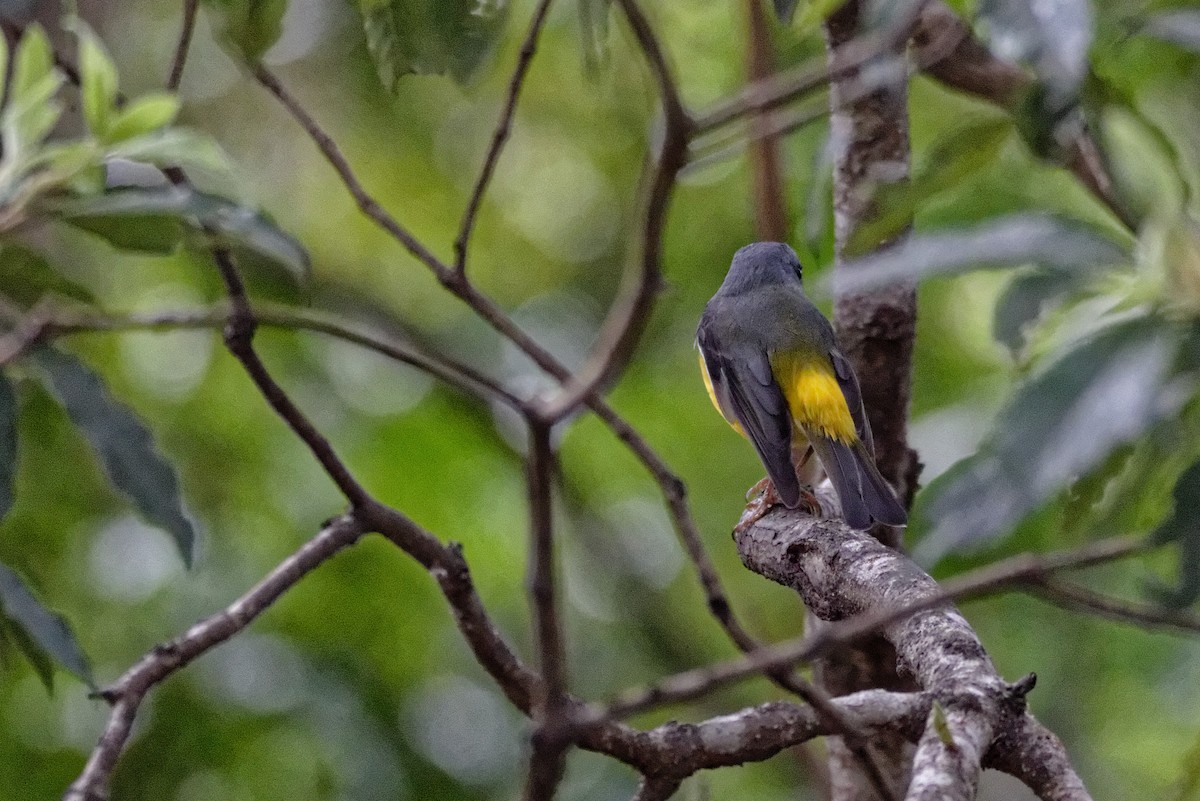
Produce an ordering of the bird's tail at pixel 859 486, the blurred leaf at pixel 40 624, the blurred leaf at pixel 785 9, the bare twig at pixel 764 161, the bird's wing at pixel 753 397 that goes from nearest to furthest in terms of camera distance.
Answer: the blurred leaf at pixel 40 624
the blurred leaf at pixel 785 9
the bird's tail at pixel 859 486
the bird's wing at pixel 753 397
the bare twig at pixel 764 161

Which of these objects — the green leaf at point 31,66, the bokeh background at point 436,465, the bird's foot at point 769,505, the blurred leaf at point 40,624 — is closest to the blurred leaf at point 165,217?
the green leaf at point 31,66

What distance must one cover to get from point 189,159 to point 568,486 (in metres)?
3.80

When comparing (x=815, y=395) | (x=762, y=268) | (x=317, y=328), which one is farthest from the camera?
(x=762, y=268)

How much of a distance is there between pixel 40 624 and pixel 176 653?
1.02 ft

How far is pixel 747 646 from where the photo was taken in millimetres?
1388

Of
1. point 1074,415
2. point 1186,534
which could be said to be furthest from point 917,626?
point 1074,415

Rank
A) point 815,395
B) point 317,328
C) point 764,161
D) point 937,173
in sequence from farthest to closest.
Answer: point 764,161 < point 815,395 < point 937,173 < point 317,328

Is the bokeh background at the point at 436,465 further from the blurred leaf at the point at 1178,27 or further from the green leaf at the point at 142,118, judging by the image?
the green leaf at the point at 142,118

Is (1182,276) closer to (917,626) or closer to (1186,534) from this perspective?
(1186,534)

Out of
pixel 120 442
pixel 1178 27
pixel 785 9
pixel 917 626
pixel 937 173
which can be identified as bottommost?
pixel 917 626

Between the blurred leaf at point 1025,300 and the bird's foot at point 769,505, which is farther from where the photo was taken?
the bird's foot at point 769,505

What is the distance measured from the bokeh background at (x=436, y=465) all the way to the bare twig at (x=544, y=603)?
7.02 ft

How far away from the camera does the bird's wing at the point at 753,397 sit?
3.48 metres

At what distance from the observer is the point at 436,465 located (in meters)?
5.66
